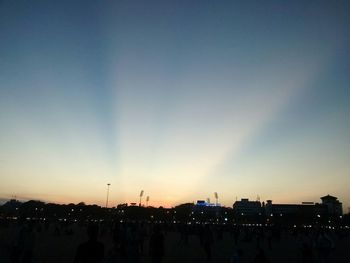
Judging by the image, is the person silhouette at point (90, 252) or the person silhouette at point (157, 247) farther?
the person silhouette at point (157, 247)

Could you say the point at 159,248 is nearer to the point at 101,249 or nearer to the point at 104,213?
the point at 101,249

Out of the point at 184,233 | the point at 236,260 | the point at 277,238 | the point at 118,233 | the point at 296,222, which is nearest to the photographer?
the point at 236,260

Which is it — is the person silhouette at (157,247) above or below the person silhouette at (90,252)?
above

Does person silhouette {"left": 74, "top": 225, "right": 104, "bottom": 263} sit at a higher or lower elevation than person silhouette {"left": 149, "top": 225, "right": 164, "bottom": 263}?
lower

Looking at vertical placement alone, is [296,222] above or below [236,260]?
above

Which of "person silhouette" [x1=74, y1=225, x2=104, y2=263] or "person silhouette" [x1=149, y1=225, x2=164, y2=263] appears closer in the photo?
"person silhouette" [x1=74, y1=225, x2=104, y2=263]

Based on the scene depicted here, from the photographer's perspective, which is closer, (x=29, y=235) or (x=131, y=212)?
(x=29, y=235)

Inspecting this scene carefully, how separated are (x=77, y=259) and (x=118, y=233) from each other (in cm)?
1560

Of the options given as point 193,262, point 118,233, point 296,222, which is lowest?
point 193,262

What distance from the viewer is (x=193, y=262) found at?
19.2 meters

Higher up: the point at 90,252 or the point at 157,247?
the point at 157,247

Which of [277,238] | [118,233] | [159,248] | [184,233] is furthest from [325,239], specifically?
[277,238]

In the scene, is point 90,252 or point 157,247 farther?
point 157,247

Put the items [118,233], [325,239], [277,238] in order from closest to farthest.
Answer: [325,239] → [118,233] → [277,238]
